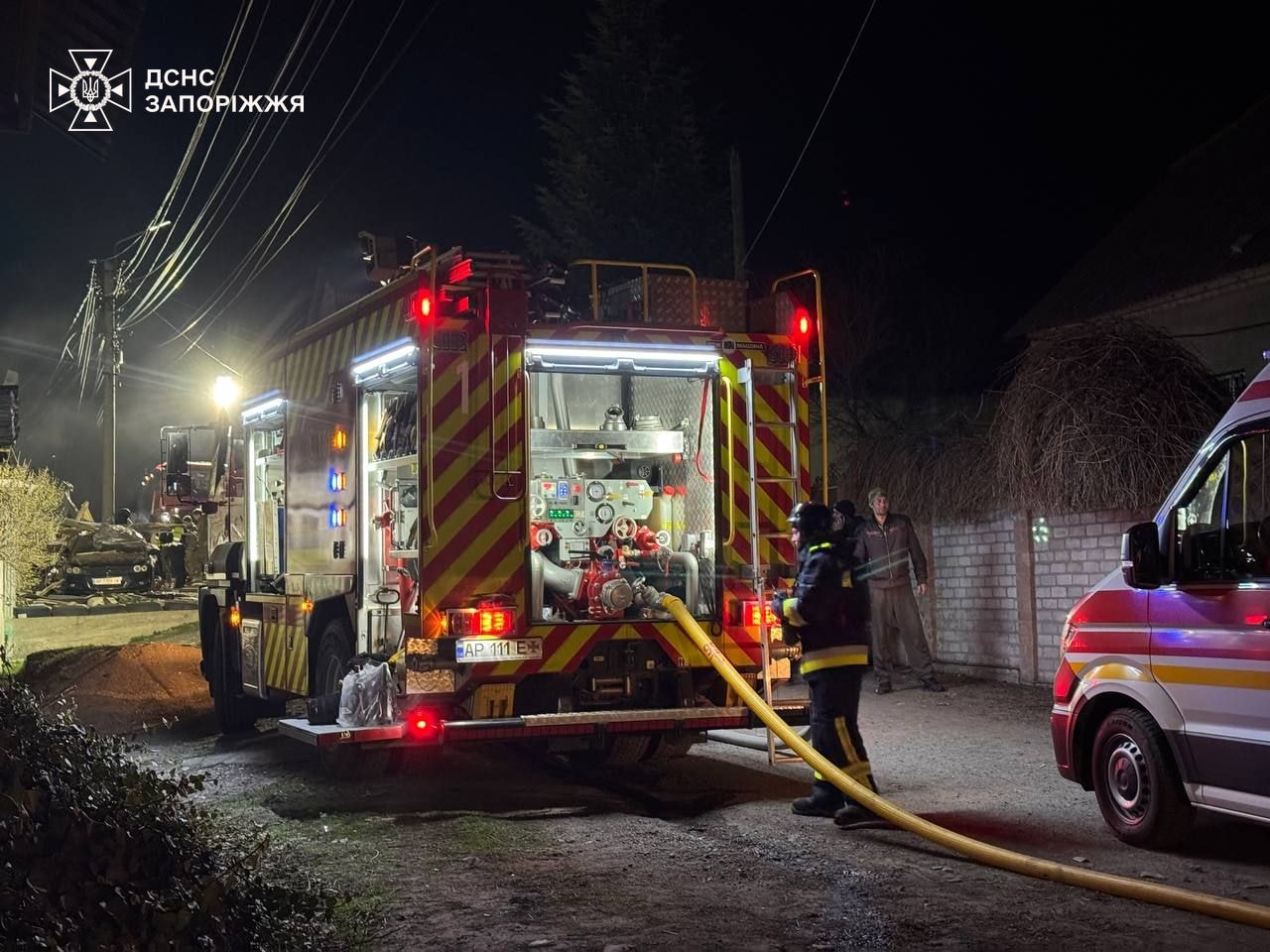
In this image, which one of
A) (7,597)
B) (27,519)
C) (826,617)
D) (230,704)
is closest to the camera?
(826,617)

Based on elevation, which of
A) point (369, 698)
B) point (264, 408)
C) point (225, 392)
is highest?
point (225, 392)

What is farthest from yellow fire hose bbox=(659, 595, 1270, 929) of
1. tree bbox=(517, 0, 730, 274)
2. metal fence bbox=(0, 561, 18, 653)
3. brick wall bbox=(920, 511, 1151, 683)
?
tree bbox=(517, 0, 730, 274)

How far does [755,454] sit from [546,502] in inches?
52.2

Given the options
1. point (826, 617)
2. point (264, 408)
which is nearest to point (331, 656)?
point (264, 408)

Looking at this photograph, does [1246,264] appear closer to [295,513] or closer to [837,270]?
[837,270]

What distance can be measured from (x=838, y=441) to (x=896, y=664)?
1107 centimetres

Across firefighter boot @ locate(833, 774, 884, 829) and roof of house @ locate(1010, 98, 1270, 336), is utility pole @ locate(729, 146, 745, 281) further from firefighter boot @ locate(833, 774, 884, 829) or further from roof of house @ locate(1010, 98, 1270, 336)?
firefighter boot @ locate(833, 774, 884, 829)

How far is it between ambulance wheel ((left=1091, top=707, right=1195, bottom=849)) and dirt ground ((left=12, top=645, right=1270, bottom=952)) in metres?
0.11

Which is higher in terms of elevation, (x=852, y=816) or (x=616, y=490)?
(x=616, y=490)

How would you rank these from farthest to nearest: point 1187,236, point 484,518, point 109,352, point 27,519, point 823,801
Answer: point 109,352 < point 27,519 < point 1187,236 < point 484,518 < point 823,801

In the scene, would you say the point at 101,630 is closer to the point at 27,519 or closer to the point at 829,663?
the point at 27,519

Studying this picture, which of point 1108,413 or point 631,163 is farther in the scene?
point 631,163

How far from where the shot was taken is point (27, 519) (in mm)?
26969

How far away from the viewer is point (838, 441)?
2489cm
